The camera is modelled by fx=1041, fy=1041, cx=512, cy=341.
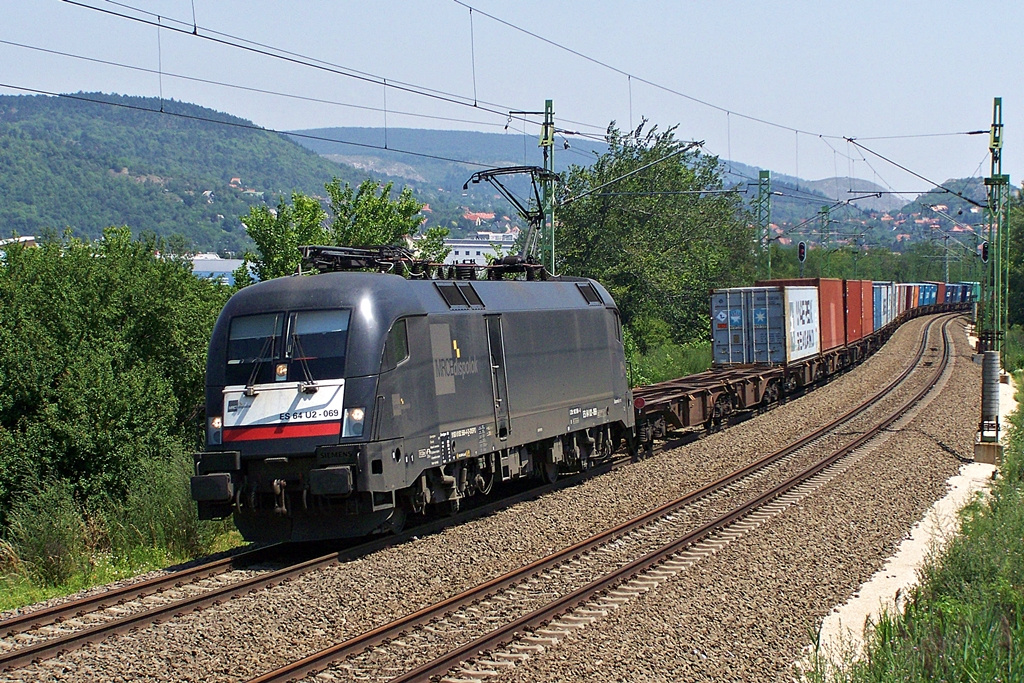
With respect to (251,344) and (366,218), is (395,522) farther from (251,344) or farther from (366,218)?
(366,218)

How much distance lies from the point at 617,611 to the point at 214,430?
17.0ft

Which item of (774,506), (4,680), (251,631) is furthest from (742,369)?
(4,680)

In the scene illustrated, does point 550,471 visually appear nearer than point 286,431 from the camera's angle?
No

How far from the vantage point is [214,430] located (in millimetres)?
11930

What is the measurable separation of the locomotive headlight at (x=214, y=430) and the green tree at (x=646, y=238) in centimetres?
2636

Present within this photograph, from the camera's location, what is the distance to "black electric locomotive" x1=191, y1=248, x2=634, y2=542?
452 inches

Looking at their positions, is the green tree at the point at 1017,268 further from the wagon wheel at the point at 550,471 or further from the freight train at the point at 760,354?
the wagon wheel at the point at 550,471

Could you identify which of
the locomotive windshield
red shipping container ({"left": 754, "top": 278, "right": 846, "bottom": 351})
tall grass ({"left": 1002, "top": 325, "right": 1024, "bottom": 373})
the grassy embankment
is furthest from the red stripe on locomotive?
tall grass ({"left": 1002, "top": 325, "right": 1024, "bottom": 373})

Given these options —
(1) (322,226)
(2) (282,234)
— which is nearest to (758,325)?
(1) (322,226)

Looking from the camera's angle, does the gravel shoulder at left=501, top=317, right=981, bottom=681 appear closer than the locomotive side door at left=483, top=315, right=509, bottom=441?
Yes

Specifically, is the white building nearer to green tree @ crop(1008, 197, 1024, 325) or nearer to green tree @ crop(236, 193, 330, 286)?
green tree @ crop(236, 193, 330, 286)

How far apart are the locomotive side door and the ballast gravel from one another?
1.27 metres

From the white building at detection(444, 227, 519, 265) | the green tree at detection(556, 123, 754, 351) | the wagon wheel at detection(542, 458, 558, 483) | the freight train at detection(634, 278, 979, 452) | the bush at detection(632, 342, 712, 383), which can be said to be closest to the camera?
the wagon wheel at detection(542, 458, 558, 483)

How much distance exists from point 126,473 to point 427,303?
661 cm
